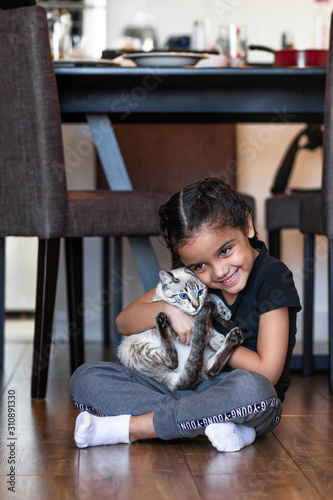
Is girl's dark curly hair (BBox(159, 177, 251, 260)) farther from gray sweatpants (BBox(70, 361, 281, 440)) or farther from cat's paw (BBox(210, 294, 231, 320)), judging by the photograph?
gray sweatpants (BBox(70, 361, 281, 440))

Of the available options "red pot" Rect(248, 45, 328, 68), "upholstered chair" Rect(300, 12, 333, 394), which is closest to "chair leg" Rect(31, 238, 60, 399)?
"upholstered chair" Rect(300, 12, 333, 394)

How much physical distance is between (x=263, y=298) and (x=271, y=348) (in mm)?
102

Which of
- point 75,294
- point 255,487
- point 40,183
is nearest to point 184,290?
point 255,487

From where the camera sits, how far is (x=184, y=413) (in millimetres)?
1218

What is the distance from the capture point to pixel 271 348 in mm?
1307

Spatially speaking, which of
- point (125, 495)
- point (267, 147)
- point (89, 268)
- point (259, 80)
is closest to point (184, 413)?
point (125, 495)

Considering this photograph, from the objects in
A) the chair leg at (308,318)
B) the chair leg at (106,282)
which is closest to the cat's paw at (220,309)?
the chair leg at (308,318)

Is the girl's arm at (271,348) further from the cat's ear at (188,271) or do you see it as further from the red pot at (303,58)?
the red pot at (303,58)

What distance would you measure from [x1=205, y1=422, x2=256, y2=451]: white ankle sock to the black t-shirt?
0.18 meters

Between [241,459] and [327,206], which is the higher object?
[327,206]

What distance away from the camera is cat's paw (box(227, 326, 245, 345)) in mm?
1307

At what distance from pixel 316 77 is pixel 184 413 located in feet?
3.81

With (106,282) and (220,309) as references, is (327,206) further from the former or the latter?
(106,282)

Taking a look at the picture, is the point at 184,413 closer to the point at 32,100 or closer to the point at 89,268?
the point at 32,100
